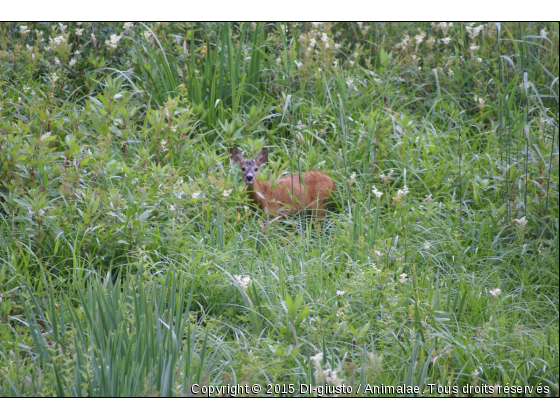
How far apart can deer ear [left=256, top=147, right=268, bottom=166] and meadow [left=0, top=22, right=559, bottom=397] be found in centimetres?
9

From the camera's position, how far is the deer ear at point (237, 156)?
5.12 meters

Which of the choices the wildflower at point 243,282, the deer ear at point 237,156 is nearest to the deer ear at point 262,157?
the deer ear at point 237,156

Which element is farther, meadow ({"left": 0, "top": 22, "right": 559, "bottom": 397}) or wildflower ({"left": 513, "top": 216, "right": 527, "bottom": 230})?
wildflower ({"left": 513, "top": 216, "right": 527, "bottom": 230})

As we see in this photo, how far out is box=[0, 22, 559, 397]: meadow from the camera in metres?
2.84

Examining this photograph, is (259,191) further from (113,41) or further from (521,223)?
(521,223)

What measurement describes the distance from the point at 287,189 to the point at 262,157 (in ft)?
1.48

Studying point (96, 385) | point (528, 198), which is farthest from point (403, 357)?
point (528, 198)

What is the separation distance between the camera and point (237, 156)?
517 centimetres

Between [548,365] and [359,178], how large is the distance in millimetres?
2456

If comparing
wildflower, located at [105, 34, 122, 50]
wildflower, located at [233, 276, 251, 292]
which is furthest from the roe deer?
wildflower, located at [105, 34, 122, 50]

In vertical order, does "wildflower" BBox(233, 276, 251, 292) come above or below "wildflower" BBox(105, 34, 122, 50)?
below

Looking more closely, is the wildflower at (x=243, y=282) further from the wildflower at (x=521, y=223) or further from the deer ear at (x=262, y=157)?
the deer ear at (x=262, y=157)

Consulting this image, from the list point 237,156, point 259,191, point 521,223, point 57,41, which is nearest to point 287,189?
point 259,191

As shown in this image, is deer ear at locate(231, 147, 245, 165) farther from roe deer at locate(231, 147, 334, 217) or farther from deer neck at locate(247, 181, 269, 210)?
deer neck at locate(247, 181, 269, 210)
